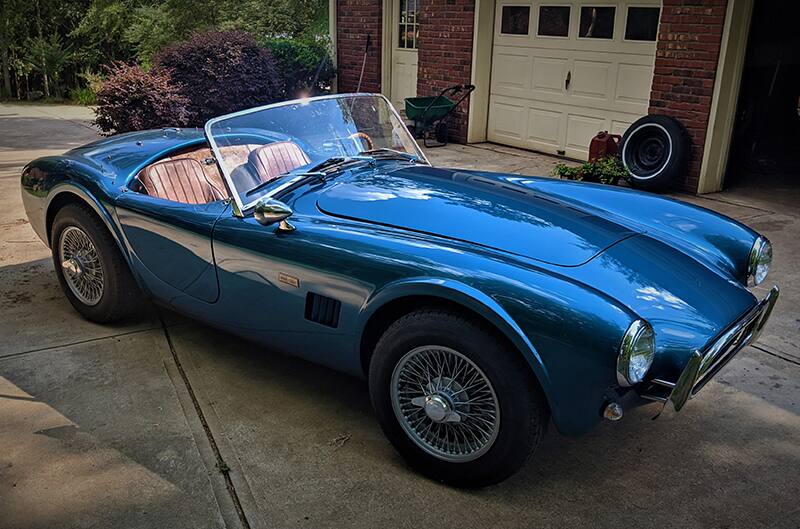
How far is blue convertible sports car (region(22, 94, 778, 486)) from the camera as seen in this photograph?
2514 mm

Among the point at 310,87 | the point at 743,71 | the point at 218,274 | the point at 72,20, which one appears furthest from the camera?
the point at 72,20

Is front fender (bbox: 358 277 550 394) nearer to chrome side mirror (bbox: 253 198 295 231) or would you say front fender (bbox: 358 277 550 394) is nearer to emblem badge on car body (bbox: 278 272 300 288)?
emblem badge on car body (bbox: 278 272 300 288)

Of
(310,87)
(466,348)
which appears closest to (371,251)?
(466,348)

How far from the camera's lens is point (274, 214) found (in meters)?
3.18

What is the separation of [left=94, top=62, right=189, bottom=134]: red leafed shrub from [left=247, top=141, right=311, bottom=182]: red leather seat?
5.40m

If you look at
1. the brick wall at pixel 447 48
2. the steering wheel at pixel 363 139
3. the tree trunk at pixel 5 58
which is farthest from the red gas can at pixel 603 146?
the tree trunk at pixel 5 58

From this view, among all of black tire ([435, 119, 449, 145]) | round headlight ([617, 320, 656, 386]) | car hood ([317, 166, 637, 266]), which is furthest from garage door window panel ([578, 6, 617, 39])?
round headlight ([617, 320, 656, 386])

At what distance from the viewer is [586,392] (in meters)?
2.45

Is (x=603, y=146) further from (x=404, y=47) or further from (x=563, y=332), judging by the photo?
(x=563, y=332)

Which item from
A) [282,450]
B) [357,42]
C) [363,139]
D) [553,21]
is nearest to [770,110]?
[553,21]

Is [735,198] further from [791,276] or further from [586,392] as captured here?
[586,392]

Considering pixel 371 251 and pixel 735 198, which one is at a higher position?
pixel 371 251

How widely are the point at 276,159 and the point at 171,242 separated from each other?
2.26ft

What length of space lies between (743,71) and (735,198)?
1.33 m
